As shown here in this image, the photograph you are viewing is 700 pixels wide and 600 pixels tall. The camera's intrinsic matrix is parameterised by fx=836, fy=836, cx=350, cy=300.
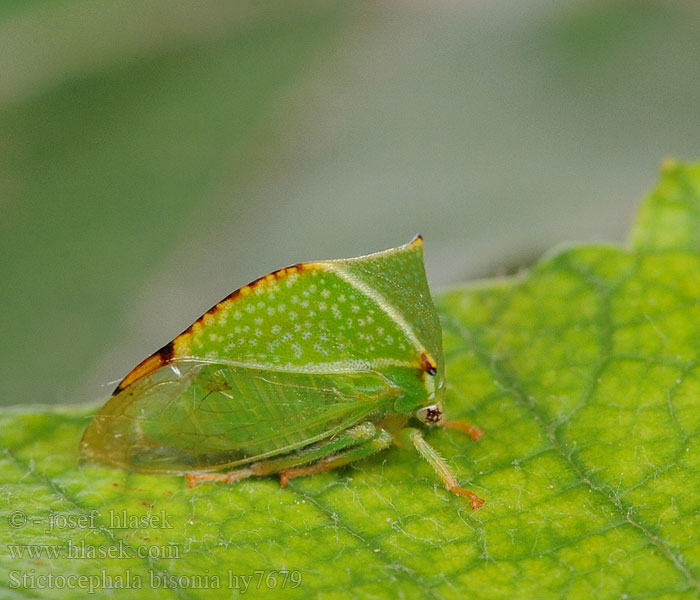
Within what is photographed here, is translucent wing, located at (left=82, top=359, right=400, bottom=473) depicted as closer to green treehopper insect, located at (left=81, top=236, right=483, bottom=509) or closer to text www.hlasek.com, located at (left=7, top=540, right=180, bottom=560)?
green treehopper insect, located at (left=81, top=236, right=483, bottom=509)

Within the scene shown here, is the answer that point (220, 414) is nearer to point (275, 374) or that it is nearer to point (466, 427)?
point (275, 374)

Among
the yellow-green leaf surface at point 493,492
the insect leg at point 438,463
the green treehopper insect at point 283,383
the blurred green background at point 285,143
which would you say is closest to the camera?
the yellow-green leaf surface at point 493,492

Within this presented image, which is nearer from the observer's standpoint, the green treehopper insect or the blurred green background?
the green treehopper insect

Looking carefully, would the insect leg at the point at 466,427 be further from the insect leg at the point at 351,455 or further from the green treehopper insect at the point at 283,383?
the insect leg at the point at 351,455

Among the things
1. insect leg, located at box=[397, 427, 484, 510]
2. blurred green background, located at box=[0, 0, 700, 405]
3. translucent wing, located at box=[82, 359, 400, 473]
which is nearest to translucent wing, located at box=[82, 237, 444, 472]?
translucent wing, located at box=[82, 359, 400, 473]

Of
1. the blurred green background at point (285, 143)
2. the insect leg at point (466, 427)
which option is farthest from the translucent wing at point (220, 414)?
the blurred green background at point (285, 143)

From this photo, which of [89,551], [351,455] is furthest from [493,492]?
[89,551]

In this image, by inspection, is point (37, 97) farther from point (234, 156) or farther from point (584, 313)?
point (584, 313)

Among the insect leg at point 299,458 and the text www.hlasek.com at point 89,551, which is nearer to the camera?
the text www.hlasek.com at point 89,551
